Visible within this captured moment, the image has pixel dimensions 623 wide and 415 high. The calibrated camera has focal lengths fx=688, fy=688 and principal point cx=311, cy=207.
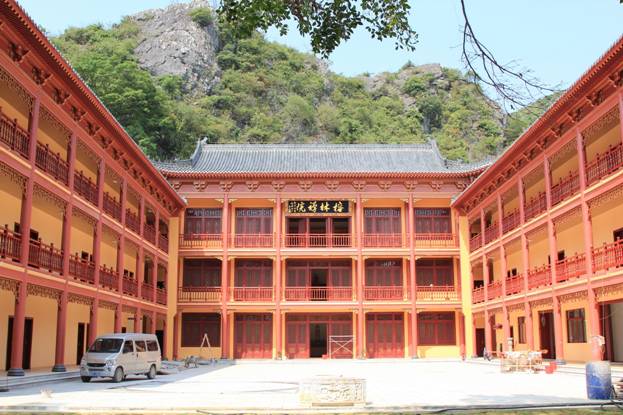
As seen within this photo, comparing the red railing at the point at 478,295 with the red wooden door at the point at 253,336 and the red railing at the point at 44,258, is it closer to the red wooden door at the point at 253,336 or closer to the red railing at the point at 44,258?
the red wooden door at the point at 253,336

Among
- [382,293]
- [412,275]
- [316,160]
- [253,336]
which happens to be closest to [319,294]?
[382,293]

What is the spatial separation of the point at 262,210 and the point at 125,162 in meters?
10.8

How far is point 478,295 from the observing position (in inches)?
1344

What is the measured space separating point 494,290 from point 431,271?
5.87 m

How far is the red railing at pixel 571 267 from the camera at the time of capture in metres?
22.0

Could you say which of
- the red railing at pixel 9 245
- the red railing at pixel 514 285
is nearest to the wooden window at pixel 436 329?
the red railing at pixel 514 285

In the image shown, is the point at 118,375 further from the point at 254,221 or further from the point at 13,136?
the point at 254,221

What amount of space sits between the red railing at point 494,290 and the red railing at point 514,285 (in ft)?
3.14

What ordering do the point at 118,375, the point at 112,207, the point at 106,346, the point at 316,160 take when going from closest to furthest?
1. the point at 118,375
2. the point at 106,346
3. the point at 112,207
4. the point at 316,160

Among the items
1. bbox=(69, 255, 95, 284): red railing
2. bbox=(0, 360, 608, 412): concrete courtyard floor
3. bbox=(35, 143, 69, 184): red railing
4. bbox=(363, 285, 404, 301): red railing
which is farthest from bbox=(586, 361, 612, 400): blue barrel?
bbox=(363, 285, 404, 301): red railing

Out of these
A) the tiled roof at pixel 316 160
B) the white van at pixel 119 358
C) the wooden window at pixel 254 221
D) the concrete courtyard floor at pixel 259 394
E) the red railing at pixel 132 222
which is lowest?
the concrete courtyard floor at pixel 259 394

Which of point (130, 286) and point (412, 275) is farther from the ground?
point (412, 275)

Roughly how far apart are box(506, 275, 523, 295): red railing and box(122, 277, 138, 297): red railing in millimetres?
15857

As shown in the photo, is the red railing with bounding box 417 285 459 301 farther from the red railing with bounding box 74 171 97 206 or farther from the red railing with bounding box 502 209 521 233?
the red railing with bounding box 74 171 97 206
